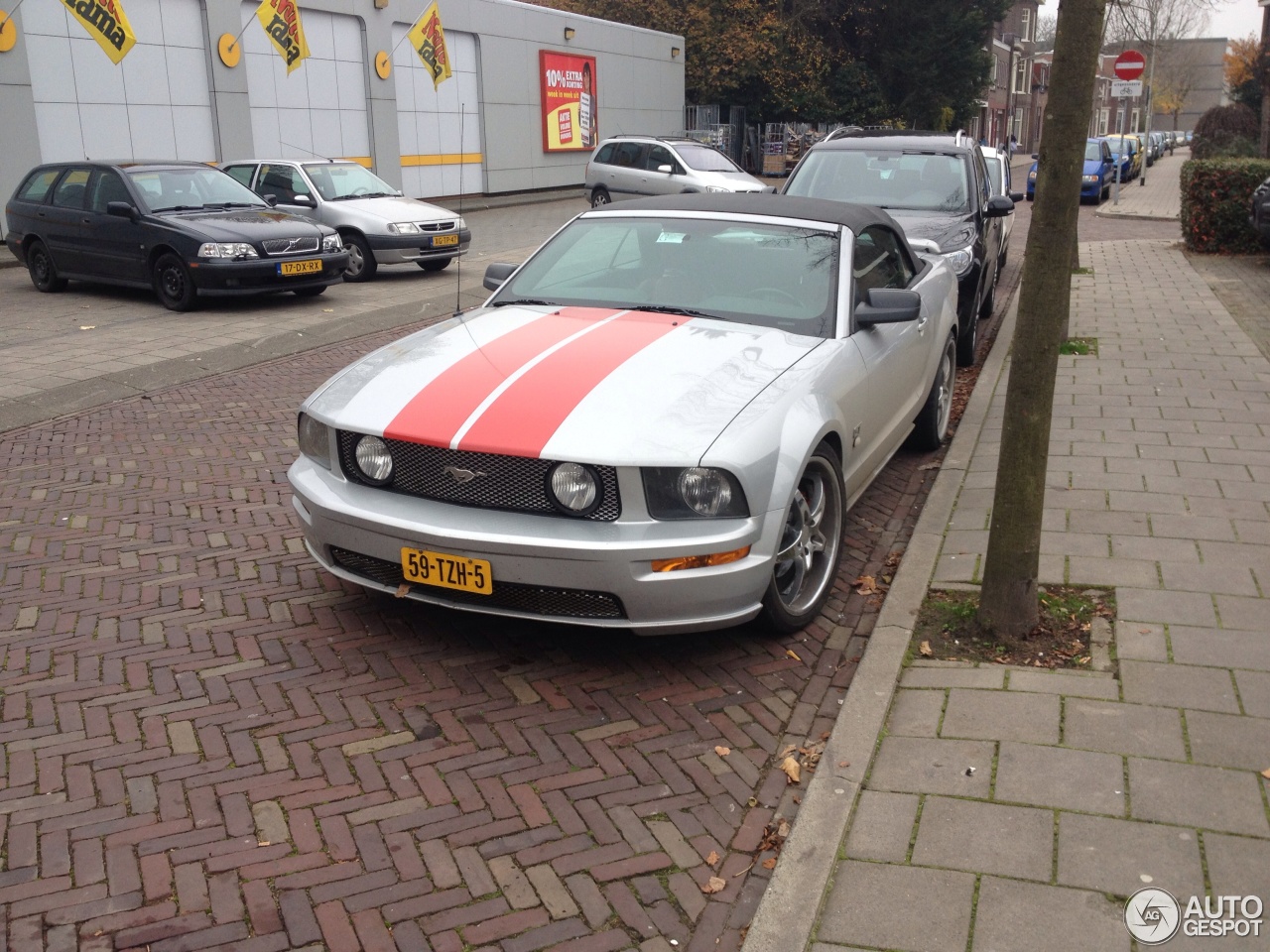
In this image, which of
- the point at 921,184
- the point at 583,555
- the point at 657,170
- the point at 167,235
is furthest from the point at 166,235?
the point at 657,170

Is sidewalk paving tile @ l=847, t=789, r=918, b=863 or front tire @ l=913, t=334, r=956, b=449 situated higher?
A: front tire @ l=913, t=334, r=956, b=449

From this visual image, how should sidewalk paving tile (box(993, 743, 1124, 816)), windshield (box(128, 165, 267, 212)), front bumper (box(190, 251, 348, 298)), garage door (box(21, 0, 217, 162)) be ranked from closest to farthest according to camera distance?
sidewalk paving tile (box(993, 743, 1124, 816)), front bumper (box(190, 251, 348, 298)), windshield (box(128, 165, 267, 212)), garage door (box(21, 0, 217, 162))

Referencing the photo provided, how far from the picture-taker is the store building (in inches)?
706

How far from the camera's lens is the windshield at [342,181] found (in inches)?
599

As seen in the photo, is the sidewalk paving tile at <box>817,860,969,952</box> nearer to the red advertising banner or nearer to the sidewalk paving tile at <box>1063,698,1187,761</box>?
the sidewalk paving tile at <box>1063,698,1187,761</box>

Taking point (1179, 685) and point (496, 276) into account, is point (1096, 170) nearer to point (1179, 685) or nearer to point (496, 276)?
point (496, 276)

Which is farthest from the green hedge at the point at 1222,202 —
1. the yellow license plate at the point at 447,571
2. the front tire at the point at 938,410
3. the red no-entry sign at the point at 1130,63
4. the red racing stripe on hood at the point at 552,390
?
the yellow license plate at the point at 447,571

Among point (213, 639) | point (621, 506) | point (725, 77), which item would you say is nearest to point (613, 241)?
point (621, 506)

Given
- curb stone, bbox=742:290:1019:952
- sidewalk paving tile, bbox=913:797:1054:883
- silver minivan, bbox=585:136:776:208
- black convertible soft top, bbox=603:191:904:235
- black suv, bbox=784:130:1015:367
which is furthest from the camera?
silver minivan, bbox=585:136:776:208

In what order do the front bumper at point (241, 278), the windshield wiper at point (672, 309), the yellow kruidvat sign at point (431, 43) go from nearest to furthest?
1. the windshield wiper at point (672, 309)
2. the front bumper at point (241, 278)
3. the yellow kruidvat sign at point (431, 43)

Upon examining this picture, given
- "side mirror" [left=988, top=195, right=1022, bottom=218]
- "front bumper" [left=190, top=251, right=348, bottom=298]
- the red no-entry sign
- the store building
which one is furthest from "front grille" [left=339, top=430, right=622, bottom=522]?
the red no-entry sign

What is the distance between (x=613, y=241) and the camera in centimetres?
552

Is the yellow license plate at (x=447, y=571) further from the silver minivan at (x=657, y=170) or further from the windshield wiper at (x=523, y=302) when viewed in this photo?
the silver minivan at (x=657, y=170)

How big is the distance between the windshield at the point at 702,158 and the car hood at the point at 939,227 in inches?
499
